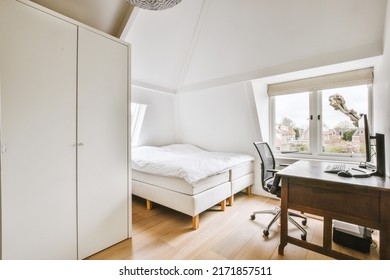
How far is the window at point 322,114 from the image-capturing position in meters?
2.66

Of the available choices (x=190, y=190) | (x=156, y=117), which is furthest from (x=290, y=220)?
(x=156, y=117)

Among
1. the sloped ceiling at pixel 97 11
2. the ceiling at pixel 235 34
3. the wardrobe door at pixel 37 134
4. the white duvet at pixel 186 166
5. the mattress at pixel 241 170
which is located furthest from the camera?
the mattress at pixel 241 170

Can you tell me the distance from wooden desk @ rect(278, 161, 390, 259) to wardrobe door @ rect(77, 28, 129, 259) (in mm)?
1566

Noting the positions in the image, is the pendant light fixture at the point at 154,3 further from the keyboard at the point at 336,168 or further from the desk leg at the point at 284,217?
the keyboard at the point at 336,168

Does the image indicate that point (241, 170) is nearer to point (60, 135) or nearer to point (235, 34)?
point (235, 34)

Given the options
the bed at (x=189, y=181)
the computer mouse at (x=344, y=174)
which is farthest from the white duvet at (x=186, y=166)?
the computer mouse at (x=344, y=174)

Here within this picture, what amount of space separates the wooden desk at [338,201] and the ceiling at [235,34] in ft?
4.95

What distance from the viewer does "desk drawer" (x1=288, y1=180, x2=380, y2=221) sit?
1.36m

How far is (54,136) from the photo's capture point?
143 centimetres

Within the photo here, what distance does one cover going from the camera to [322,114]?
9.69 ft

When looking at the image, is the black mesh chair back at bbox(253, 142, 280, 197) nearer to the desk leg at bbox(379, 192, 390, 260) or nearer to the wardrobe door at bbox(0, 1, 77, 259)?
the desk leg at bbox(379, 192, 390, 260)

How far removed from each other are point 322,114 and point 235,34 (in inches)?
72.2
